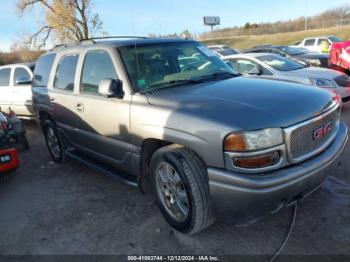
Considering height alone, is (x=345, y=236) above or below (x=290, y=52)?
below

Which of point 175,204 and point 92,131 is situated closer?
point 175,204

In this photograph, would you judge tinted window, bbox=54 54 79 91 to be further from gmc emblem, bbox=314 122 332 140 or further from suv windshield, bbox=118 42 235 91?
gmc emblem, bbox=314 122 332 140

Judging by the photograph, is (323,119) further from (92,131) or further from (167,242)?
(92,131)

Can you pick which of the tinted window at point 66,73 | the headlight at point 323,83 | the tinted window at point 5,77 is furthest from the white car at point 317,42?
the tinted window at point 66,73

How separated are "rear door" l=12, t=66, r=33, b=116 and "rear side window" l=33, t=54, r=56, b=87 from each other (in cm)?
304

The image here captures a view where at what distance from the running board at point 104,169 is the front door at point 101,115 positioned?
0.10m

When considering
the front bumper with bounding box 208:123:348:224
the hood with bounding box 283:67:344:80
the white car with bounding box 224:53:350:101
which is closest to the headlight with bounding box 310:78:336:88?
the white car with bounding box 224:53:350:101

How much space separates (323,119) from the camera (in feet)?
10.7

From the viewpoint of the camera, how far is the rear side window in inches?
224

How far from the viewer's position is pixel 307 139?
10.1 feet

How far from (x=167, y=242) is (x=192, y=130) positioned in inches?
44.5

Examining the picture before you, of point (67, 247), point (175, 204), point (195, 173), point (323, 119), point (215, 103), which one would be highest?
point (215, 103)

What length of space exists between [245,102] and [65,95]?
283 cm

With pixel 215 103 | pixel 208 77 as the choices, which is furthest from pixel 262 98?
pixel 208 77
